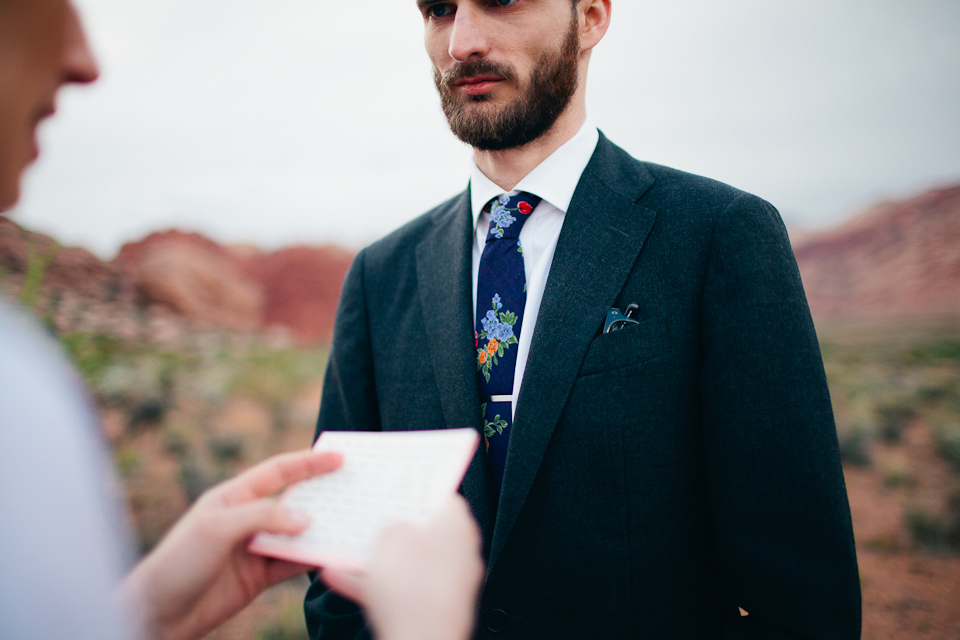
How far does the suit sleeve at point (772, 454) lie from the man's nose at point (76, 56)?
1.44 m

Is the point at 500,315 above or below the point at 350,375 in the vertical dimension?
above

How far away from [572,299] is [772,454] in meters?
0.63

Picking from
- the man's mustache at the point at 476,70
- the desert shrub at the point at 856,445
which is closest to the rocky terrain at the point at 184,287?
the man's mustache at the point at 476,70

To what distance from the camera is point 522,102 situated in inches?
62.2

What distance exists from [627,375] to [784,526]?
0.52m

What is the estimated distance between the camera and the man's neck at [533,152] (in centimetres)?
167

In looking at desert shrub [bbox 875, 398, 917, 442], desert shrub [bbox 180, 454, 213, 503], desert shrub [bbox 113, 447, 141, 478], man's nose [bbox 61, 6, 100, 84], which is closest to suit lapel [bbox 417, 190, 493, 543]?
man's nose [bbox 61, 6, 100, 84]

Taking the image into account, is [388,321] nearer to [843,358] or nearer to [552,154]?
[552,154]

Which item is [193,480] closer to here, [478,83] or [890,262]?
[478,83]

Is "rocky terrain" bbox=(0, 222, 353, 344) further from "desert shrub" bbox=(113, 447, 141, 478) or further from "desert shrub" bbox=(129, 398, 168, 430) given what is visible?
"desert shrub" bbox=(113, 447, 141, 478)

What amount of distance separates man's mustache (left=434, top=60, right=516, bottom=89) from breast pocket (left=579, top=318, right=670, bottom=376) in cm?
89

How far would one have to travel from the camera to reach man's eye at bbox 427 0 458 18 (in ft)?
5.58

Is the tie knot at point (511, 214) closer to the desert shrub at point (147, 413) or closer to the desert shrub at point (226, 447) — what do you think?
the desert shrub at point (226, 447)

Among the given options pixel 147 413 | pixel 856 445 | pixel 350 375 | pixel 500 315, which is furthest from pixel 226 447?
pixel 856 445
